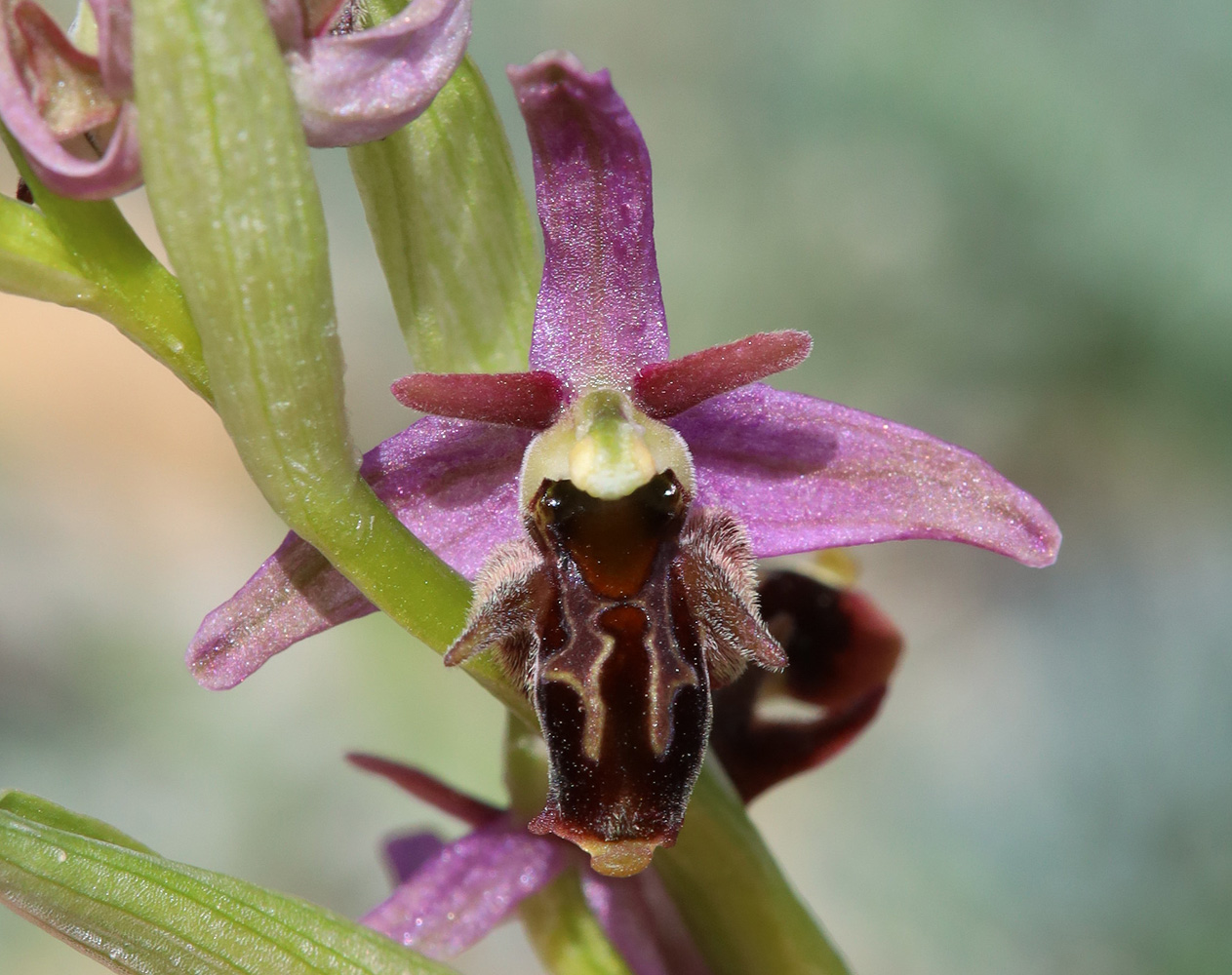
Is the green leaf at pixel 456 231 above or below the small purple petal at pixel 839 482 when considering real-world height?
above

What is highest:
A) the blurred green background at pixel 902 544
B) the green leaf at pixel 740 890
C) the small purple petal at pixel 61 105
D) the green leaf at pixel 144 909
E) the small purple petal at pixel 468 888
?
the small purple petal at pixel 61 105

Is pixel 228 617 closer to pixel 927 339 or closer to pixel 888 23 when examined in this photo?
pixel 927 339

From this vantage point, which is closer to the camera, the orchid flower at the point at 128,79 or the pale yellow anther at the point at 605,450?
the orchid flower at the point at 128,79

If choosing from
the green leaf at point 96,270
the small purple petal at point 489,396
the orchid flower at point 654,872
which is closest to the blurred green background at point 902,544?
the orchid flower at point 654,872

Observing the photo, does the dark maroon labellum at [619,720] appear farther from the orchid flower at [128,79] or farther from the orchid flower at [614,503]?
the orchid flower at [128,79]

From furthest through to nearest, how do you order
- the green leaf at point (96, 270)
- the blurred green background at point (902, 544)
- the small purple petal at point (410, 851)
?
1. the blurred green background at point (902, 544)
2. the small purple petal at point (410, 851)
3. the green leaf at point (96, 270)

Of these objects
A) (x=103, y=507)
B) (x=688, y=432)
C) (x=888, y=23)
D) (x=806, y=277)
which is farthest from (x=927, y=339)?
(x=688, y=432)
